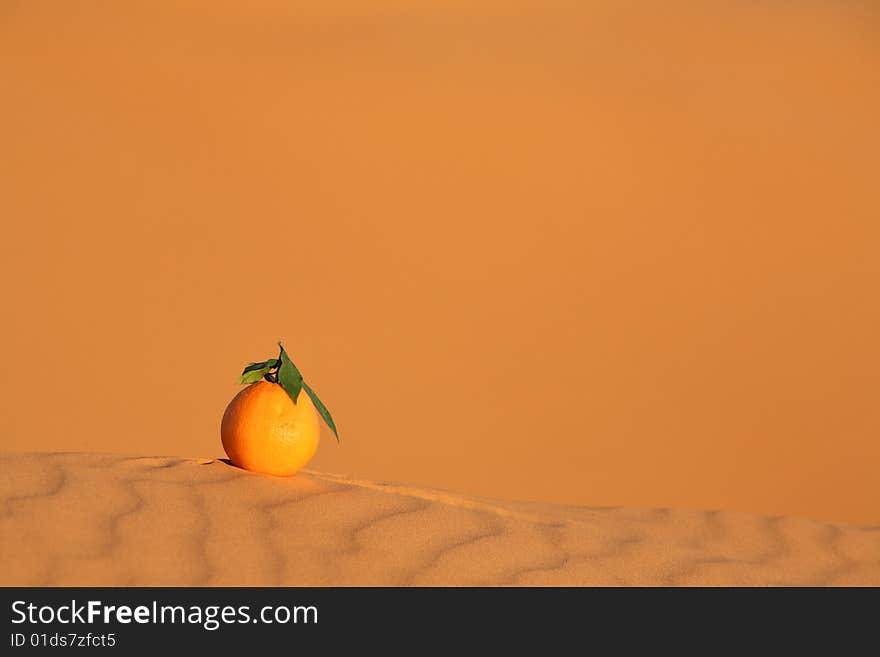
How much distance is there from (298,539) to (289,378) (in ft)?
1.79

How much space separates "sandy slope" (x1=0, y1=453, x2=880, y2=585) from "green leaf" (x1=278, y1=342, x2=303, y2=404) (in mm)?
264

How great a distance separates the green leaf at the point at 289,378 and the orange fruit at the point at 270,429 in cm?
4

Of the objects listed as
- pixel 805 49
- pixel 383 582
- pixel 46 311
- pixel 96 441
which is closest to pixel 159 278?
pixel 46 311

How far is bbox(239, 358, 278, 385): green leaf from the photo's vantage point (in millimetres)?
3289

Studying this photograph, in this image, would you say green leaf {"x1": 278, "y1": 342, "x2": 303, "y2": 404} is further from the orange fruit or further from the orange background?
the orange background

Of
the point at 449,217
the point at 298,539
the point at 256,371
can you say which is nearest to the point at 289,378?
the point at 256,371

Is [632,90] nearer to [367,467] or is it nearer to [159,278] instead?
[159,278]

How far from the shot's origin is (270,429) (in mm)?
3199

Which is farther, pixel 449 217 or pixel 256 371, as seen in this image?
pixel 449 217

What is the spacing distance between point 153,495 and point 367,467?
4.92 m

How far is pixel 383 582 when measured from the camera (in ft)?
8.77
